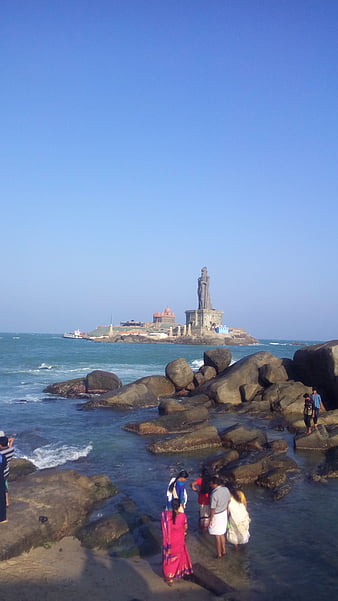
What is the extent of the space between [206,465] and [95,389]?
1765 cm

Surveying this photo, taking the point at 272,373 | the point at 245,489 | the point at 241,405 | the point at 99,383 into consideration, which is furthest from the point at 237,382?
the point at 245,489

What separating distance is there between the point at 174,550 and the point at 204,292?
589ft

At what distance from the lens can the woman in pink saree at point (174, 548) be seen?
7.25 metres

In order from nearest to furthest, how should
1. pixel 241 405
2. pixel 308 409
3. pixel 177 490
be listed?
pixel 177 490 → pixel 308 409 → pixel 241 405

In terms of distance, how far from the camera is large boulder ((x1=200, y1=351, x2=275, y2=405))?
24.3m

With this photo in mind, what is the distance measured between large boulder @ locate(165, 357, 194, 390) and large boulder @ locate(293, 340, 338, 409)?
7.13 metres

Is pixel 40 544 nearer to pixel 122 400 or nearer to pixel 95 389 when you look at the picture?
pixel 122 400

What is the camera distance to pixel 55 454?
15.4m

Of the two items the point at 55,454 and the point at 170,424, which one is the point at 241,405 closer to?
the point at 170,424

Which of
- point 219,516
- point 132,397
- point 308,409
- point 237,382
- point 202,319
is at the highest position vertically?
point 202,319

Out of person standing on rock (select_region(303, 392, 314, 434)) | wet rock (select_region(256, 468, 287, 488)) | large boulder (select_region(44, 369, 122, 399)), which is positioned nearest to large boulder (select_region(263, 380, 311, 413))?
person standing on rock (select_region(303, 392, 314, 434))

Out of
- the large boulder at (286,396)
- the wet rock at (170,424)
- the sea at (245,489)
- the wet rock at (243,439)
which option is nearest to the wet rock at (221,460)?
the sea at (245,489)

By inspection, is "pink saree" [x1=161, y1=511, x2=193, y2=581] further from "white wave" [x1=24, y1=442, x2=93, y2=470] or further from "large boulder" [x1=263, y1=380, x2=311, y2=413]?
"large boulder" [x1=263, y1=380, x2=311, y2=413]

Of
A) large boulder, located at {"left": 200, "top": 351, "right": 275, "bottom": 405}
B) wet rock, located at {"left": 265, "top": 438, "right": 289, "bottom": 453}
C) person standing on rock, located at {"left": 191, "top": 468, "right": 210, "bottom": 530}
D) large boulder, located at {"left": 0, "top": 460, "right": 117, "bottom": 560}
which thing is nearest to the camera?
large boulder, located at {"left": 0, "top": 460, "right": 117, "bottom": 560}
